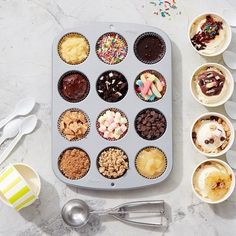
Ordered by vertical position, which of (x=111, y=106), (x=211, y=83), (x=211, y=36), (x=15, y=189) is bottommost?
(x=15, y=189)

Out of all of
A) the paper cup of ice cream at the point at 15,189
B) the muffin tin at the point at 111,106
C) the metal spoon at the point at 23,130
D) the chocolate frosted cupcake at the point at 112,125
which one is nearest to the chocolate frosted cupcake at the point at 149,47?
the muffin tin at the point at 111,106

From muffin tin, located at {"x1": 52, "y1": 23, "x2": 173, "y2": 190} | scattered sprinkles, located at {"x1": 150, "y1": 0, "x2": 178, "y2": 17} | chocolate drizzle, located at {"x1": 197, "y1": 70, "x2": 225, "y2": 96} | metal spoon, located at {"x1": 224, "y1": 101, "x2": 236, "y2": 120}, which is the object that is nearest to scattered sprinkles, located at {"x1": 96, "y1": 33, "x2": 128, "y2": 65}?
muffin tin, located at {"x1": 52, "y1": 23, "x2": 173, "y2": 190}

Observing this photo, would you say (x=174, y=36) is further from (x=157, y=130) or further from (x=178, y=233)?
Result: (x=178, y=233)

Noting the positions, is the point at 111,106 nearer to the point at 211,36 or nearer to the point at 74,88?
the point at 74,88

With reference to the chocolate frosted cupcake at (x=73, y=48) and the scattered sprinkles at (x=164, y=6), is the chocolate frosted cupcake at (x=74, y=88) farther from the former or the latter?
the scattered sprinkles at (x=164, y=6)

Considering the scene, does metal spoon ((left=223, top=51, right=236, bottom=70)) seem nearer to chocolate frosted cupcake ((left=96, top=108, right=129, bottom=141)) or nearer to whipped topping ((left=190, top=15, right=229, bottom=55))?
whipped topping ((left=190, top=15, right=229, bottom=55))

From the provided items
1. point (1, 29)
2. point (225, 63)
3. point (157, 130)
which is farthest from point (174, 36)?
point (1, 29)

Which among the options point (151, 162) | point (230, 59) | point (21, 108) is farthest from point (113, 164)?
point (230, 59)
